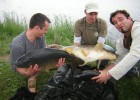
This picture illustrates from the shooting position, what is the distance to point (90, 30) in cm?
567

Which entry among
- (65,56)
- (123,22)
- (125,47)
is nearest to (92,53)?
(65,56)

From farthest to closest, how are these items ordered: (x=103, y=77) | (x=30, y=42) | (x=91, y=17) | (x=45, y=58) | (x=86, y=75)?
(x=91, y=17) → (x=30, y=42) → (x=45, y=58) → (x=86, y=75) → (x=103, y=77)

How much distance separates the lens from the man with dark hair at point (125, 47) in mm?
3822

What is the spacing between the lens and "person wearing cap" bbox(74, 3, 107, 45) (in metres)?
5.60

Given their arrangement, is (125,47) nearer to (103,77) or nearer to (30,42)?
(103,77)

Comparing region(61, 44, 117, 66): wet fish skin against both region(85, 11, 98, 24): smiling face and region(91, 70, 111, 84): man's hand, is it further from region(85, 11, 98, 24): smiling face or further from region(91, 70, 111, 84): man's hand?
region(85, 11, 98, 24): smiling face

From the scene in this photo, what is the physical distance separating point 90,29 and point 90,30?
19mm

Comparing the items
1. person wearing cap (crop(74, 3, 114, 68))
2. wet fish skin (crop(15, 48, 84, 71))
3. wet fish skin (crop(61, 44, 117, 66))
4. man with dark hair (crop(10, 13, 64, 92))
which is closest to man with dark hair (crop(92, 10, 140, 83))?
wet fish skin (crop(61, 44, 117, 66))

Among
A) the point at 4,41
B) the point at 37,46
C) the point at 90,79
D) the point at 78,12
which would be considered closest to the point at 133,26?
the point at 90,79

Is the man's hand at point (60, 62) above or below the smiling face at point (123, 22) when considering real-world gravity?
below

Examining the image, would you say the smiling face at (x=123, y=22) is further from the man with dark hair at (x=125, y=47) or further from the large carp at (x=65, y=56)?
the large carp at (x=65, y=56)

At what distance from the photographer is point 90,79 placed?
13.3 feet

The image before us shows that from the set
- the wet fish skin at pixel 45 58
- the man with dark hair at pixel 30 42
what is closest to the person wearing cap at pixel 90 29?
the man with dark hair at pixel 30 42

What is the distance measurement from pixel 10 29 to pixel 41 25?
14.8 ft
